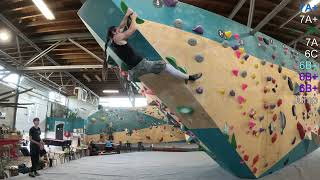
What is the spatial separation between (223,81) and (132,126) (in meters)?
11.5

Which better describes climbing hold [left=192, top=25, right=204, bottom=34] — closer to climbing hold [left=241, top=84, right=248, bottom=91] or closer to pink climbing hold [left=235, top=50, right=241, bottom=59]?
pink climbing hold [left=235, top=50, right=241, bottom=59]

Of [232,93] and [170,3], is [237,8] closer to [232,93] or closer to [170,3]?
[232,93]

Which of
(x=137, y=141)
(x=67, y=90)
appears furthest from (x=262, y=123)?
(x=67, y=90)

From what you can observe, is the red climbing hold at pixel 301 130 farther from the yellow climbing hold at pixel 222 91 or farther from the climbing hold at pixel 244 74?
the yellow climbing hold at pixel 222 91

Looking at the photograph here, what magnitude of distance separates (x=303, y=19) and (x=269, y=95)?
7.17 feet

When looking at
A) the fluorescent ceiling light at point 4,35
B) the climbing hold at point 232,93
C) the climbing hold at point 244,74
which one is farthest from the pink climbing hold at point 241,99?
the fluorescent ceiling light at point 4,35

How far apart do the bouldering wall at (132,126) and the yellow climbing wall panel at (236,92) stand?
32.4 feet

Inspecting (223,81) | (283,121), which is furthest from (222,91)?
(283,121)

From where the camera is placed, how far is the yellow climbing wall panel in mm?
3674

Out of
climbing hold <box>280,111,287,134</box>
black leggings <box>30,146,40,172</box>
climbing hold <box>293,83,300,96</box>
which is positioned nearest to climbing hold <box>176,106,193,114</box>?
climbing hold <box>280,111,287,134</box>

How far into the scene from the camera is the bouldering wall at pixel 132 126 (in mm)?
14812

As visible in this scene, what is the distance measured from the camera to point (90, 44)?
9336 mm

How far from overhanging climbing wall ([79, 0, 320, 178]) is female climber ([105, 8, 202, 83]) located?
10 centimetres

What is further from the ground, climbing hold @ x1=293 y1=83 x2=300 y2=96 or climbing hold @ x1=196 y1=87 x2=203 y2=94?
climbing hold @ x1=293 y1=83 x2=300 y2=96
